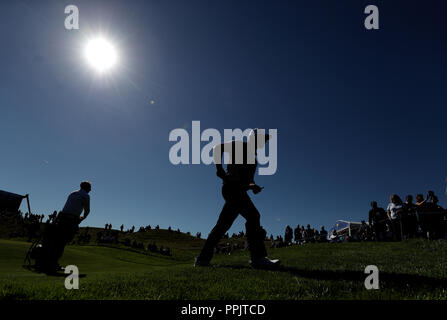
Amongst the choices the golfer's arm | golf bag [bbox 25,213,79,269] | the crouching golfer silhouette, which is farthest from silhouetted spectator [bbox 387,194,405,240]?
golf bag [bbox 25,213,79,269]

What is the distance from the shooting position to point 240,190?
5977 millimetres

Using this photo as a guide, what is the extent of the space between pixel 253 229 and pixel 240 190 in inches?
37.9

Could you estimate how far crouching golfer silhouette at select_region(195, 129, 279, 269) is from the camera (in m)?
5.97

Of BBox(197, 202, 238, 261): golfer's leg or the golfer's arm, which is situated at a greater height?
the golfer's arm

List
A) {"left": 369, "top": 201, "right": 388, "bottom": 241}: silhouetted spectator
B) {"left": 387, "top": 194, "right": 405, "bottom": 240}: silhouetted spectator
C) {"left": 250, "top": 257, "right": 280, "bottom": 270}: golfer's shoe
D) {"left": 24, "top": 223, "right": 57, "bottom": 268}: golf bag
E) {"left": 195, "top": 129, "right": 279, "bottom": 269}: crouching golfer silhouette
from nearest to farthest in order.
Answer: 1. {"left": 250, "top": 257, "right": 280, "bottom": 270}: golfer's shoe
2. {"left": 195, "top": 129, "right": 279, "bottom": 269}: crouching golfer silhouette
3. {"left": 24, "top": 223, "right": 57, "bottom": 268}: golf bag
4. {"left": 387, "top": 194, "right": 405, "bottom": 240}: silhouetted spectator
5. {"left": 369, "top": 201, "right": 388, "bottom": 241}: silhouetted spectator

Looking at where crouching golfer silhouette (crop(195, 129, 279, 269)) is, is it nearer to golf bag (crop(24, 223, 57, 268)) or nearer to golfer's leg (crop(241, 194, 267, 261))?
golfer's leg (crop(241, 194, 267, 261))

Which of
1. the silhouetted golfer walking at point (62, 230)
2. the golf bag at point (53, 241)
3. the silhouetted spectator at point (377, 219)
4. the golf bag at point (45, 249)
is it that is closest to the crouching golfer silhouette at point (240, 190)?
the silhouetted golfer walking at point (62, 230)

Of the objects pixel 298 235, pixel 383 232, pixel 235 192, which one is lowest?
pixel 298 235

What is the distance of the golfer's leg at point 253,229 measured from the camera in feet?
19.6
